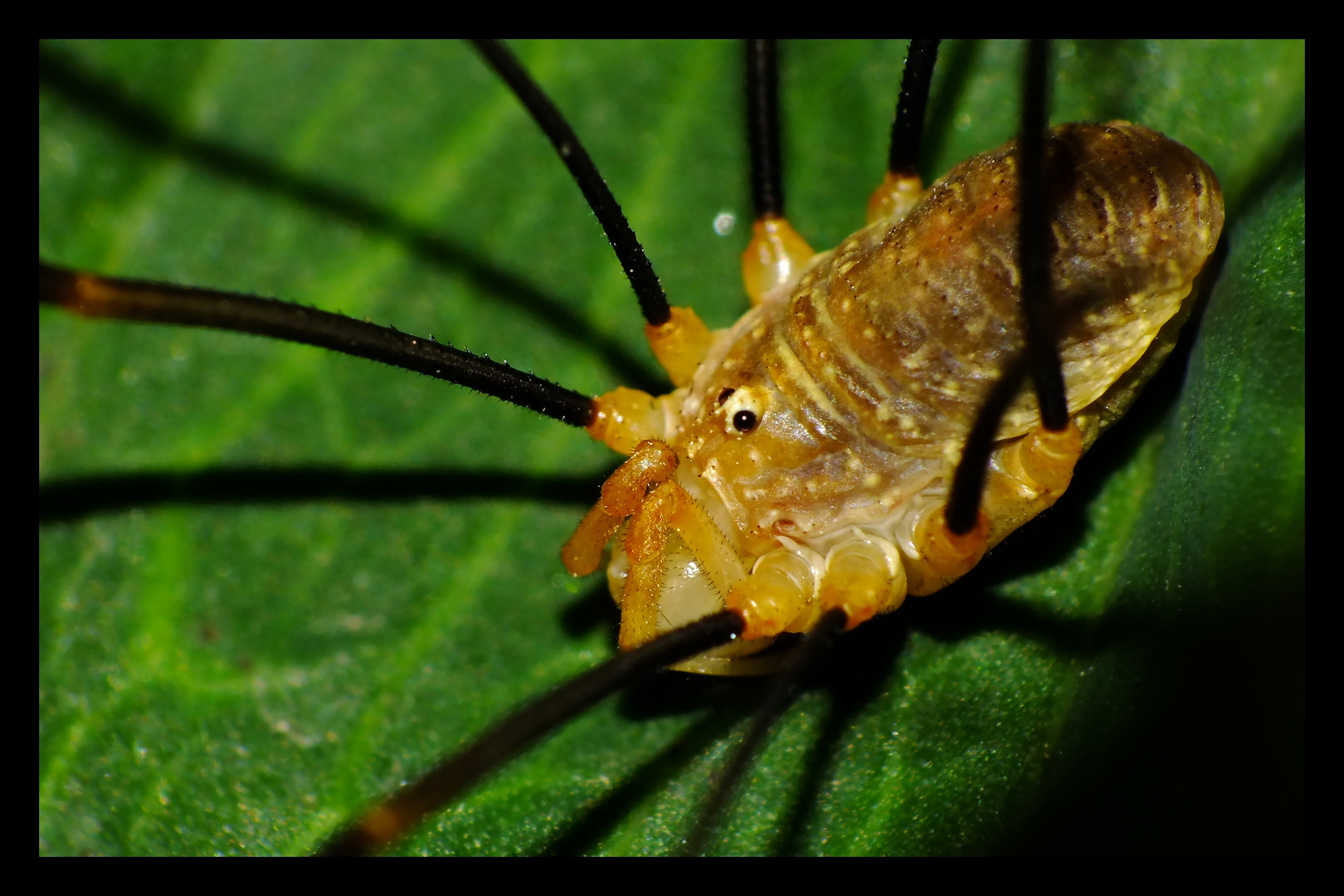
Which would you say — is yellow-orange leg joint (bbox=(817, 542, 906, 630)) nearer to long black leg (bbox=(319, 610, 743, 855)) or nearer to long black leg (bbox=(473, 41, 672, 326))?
long black leg (bbox=(319, 610, 743, 855))

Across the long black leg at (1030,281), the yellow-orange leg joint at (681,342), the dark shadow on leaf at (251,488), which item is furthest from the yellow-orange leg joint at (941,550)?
the dark shadow on leaf at (251,488)

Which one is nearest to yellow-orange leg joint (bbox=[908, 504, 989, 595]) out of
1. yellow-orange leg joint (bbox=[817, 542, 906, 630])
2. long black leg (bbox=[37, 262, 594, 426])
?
yellow-orange leg joint (bbox=[817, 542, 906, 630])

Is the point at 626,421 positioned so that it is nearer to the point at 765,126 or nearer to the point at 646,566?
the point at 646,566

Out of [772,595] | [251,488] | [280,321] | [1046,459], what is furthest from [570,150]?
[251,488]

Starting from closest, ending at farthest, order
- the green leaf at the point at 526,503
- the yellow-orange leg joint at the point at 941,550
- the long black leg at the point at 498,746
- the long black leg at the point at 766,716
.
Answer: the long black leg at the point at 498,746, the long black leg at the point at 766,716, the yellow-orange leg joint at the point at 941,550, the green leaf at the point at 526,503

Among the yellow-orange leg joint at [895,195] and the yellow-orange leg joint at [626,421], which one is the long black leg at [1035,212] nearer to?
the yellow-orange leg joint at [895,195]

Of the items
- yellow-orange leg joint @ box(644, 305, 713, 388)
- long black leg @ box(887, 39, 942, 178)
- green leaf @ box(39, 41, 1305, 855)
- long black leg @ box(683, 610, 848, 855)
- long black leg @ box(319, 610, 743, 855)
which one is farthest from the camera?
yellow-orange leg joint @ box(644, 305, 713, 388)
